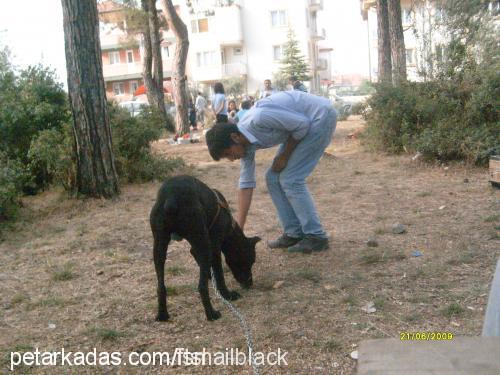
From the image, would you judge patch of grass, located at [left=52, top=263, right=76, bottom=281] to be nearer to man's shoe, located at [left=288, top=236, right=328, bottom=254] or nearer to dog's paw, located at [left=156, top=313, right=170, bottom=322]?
dog's paw, located at [left=156, top=313, right=170, bottom=322]

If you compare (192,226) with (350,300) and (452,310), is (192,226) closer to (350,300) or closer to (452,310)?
(350,300)

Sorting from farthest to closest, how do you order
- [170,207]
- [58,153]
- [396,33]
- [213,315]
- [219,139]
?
[396,33]
[58,153]
[219,139]
[213,315]
[170,207]

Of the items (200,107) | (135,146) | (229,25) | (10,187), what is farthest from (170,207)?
(229,25)

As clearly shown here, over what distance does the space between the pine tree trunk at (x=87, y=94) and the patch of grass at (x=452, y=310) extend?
5035 mm

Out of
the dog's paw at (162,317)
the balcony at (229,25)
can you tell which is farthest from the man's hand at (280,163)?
the balcony at (229,25)

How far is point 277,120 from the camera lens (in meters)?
4.04

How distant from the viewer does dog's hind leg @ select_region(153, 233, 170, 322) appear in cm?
325

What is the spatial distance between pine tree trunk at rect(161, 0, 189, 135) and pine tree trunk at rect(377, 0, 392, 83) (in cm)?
563

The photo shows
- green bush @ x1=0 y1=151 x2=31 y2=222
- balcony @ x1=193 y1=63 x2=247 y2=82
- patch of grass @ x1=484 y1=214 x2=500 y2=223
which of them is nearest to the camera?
patch of grass @ x1=484 y1=214 x2=500 y2=223

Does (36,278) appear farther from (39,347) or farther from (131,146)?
(131,146)

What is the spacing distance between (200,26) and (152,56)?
3157 centimetres

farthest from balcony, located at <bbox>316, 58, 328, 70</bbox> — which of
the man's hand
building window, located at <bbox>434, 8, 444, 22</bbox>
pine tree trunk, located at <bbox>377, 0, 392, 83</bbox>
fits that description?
the man's hand

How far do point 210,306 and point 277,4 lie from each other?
45.2 meters

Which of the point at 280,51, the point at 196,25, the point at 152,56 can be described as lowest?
the point at 152,56
